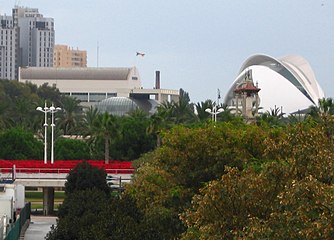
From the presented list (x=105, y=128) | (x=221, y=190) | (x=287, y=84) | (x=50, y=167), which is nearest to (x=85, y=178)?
(x=50, y=167)

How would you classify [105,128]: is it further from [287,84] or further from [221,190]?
[287,84]

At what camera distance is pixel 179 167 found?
134 ft

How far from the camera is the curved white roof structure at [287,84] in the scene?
498 ft

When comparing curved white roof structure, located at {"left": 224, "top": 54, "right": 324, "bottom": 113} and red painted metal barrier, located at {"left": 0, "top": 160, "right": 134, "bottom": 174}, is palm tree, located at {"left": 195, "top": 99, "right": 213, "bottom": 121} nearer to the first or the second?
red painted metal barrier, located at {"left": 0, "top": 160, "right": 134, "bottom": 174}

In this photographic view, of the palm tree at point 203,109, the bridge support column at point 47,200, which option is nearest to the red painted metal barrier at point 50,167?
the bridge support column at point 47,200

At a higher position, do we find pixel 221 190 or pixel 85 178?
pixel 221 190

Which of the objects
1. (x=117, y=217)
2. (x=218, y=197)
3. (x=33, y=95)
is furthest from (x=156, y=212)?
(x=33, y=95)

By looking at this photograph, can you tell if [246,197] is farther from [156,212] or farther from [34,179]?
[34,179]

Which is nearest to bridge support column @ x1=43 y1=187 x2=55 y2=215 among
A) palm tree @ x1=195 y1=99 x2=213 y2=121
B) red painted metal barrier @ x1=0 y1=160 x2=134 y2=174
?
red painted metal barrier @ x1=0 y1=160 x2=134 y2=174

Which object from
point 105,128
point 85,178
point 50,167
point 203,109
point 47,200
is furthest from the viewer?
point 203,109

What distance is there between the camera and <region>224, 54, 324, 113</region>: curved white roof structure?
15188cm

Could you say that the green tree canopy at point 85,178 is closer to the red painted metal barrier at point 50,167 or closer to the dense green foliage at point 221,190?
the dense green foliage at point 221,190

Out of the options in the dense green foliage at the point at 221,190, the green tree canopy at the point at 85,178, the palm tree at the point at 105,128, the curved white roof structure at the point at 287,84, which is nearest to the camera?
the dense green foliage at the point at 221,190

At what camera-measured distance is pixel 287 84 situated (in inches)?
6024
